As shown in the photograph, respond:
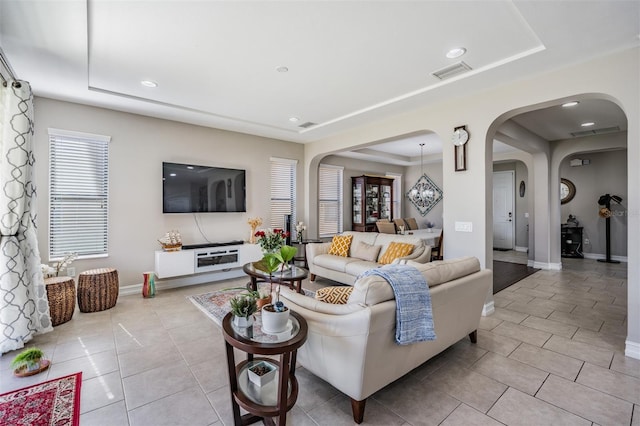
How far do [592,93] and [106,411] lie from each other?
493cm

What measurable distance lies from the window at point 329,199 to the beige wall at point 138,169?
2258mm

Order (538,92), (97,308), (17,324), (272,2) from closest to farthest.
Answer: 1. (272,2)
2. (17,324)
3. (538,92)
4. (97,308)

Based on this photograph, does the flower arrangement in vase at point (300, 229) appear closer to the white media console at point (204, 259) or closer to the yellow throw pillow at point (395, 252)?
the white media console at point (204, 259)

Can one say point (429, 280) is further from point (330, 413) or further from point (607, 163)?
point (607, 163)

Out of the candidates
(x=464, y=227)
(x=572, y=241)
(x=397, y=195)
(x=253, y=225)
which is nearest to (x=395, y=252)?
(x=464, y=227)

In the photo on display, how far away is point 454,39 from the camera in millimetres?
2559

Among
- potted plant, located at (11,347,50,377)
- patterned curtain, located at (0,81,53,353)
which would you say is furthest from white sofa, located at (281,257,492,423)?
patterned curtain, located at (0,81,53,353)

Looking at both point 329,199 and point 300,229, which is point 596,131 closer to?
point 329,199

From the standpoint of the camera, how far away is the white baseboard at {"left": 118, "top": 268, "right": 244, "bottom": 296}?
14.8 ft

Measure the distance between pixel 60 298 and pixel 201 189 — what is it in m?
2.41

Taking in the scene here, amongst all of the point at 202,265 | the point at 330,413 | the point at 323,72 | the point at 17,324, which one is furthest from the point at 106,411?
the point at 323,72

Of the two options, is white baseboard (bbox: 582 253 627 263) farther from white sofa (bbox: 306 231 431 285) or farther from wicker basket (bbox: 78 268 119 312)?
wicker basket (bbox: 78 268 119 312)

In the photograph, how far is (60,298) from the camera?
3.33 metres

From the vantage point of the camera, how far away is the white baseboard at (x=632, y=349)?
2609 millimetres
